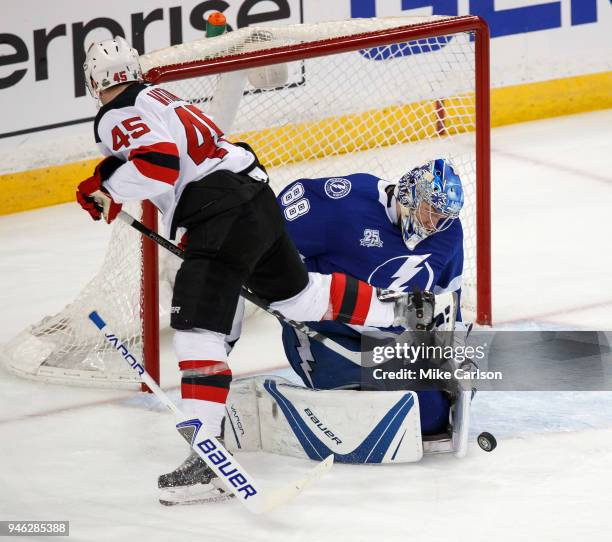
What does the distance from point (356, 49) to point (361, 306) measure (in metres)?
0.88

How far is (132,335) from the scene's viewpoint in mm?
4352

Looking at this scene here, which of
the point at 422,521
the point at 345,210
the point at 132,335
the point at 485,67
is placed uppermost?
the point at 485,67

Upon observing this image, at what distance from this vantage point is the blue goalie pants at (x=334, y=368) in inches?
146

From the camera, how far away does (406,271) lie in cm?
397

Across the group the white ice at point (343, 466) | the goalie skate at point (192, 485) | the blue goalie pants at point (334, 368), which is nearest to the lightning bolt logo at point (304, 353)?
the blue goalie pants at point (334, 368)

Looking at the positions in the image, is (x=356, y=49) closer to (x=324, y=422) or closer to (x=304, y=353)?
(x=304, y=353)

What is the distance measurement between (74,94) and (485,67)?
2011 millimetres

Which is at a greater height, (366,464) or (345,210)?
(345,210)

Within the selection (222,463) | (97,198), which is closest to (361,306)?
(222,463)

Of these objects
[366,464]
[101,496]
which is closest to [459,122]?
[366,464]

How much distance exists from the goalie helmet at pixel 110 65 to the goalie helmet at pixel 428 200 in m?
0.77

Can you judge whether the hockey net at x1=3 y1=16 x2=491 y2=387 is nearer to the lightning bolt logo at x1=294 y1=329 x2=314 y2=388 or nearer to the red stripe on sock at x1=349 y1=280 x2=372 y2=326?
the lightning bolt logo at x1=294 y1=329 x2=314 y2=388

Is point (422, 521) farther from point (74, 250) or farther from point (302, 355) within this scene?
point (74, 250)

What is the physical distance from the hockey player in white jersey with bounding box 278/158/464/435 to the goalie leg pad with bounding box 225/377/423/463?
18cm
